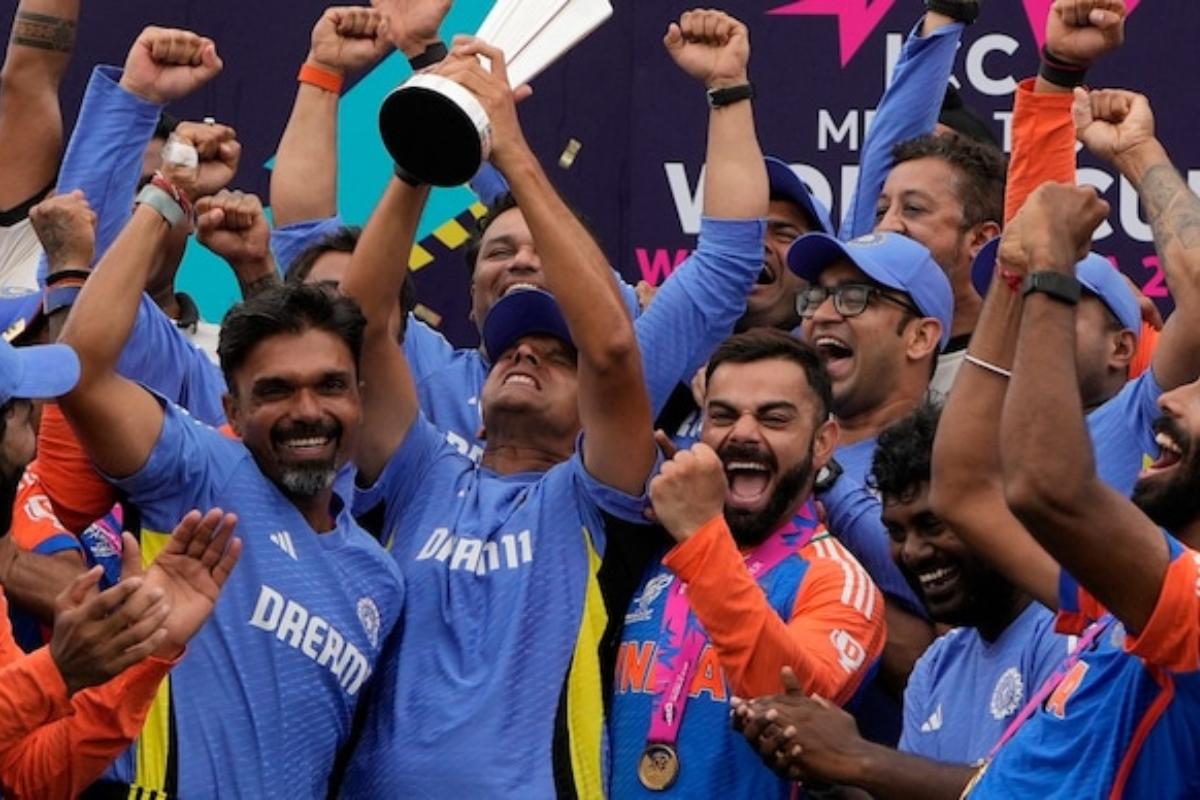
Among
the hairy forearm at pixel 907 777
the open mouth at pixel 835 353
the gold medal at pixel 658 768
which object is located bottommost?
the gold medal at pixel 658 768

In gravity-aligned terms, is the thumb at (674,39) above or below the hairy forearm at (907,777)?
above

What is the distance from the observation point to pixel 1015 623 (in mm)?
5355

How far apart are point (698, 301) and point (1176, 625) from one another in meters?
2.15

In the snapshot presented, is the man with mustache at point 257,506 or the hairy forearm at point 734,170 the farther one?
the hairy forearm at point 734,170

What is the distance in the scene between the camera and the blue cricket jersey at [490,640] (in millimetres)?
5535

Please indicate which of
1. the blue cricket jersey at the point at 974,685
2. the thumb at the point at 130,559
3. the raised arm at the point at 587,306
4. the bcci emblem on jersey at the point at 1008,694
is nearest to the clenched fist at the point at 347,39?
the raised arm at the point at 587,306

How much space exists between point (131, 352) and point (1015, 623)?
1.99 meters

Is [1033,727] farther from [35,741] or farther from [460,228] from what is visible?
[460,228]

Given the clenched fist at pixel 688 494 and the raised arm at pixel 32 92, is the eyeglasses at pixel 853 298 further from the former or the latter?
the raised arm at pixel 32 92

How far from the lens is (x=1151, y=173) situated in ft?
16.7

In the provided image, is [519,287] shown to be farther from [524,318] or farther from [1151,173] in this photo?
[1151,173]

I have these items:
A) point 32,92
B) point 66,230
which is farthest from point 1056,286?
point 32,92

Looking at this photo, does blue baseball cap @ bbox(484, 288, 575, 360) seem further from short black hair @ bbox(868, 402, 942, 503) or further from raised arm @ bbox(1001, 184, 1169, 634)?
raised arm @ bbox(1001, 184, 1169, 634)

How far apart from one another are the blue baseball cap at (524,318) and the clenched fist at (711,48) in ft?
2.27
